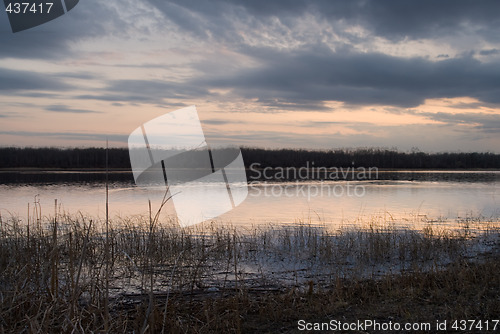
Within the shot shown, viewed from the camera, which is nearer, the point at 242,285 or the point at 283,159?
the point at 242,285

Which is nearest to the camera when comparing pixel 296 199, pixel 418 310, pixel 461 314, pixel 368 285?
pixel 461 314

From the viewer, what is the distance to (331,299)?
6.21 m

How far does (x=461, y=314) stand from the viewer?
5.06 metres

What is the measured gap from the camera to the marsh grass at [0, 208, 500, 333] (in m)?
5.03

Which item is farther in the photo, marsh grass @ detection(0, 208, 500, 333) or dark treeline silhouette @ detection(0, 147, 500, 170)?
dark treeline silhouette @ detection(0, 147, 500, 170)

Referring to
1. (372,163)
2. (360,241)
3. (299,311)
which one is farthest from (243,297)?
(372,163)

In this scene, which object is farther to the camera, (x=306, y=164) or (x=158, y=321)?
(x=306, y=164)

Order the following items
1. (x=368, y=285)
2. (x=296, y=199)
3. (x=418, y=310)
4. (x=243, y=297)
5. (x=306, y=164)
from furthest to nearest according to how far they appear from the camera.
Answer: (x=306, y=164) < (x=296, y=199) < (x=368, y=285) < (x=243, y=297) < (x=418, y=310)

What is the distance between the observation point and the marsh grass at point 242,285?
5.03 m

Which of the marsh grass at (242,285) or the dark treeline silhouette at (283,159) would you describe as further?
the dark treeline silhouette at (283,159)

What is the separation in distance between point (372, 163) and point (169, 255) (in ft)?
305

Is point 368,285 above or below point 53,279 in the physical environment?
below

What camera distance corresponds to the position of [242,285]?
6.80m

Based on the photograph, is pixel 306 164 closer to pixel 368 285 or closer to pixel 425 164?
pixel 425 164
